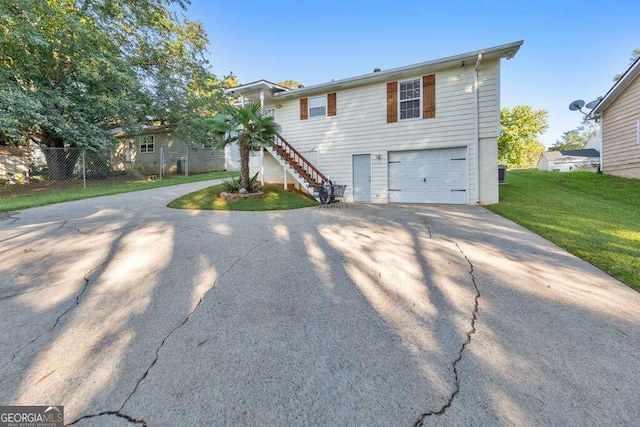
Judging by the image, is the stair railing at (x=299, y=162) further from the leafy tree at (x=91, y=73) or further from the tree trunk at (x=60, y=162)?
the tree trunk at (x=60, y=162)

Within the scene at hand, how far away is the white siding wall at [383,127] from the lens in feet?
31.4

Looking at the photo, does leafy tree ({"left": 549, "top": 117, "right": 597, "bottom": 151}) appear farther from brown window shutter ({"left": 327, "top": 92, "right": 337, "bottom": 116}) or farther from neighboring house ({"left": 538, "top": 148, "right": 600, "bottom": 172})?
brown window shutter ({"left": 327, "top": 92, "right": 337, "bottom": 116})

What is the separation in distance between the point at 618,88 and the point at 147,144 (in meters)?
28.5

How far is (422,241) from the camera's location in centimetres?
509

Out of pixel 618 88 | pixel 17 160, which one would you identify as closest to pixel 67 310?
pixel 17 160

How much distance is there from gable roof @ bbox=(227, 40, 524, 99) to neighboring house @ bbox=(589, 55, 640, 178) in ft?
24.4

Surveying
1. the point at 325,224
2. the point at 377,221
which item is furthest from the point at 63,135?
the point at 377,221

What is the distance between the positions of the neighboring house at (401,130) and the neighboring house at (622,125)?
783 centimetres

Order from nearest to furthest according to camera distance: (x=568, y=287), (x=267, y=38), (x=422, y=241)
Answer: (x=568, y=287) → (x=422, y=241) → (x=267, y=38)

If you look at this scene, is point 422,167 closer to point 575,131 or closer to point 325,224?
point 325,224

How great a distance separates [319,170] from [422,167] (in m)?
4.19

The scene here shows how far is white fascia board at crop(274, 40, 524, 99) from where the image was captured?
348 inches

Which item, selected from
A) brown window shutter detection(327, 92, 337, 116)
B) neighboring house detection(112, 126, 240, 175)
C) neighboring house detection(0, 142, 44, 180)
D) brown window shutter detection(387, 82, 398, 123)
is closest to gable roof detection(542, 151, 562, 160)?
brown window shutter detection(387, 82, 398, 123)

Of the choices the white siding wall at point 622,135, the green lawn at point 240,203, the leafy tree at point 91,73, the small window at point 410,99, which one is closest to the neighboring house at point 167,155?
the leafy tree at point 91,73
